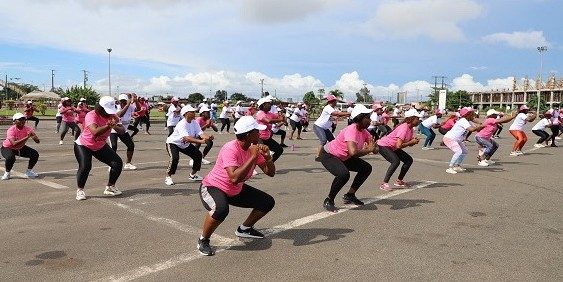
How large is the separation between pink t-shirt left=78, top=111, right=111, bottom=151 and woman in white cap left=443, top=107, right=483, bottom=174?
750 cm

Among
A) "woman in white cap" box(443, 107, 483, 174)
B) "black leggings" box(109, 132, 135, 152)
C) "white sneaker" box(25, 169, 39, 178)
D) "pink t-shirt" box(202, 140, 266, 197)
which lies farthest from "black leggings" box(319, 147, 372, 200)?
"white sneaker" box(25, 169, 39, 178)

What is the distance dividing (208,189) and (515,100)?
360 ft

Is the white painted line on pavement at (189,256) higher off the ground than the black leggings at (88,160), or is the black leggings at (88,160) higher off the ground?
the black leggings at (88,160)

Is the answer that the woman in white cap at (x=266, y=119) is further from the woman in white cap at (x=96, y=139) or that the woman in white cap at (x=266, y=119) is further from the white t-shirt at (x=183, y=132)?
the woman in white cap at (x=96, y=139)

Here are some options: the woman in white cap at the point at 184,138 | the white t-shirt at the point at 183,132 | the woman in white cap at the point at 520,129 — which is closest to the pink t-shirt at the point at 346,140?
the woman in white cap at the point at 184,138

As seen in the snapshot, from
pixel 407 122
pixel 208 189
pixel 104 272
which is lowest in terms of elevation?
pixel 104 272

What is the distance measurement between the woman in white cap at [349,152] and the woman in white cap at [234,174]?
1833mm

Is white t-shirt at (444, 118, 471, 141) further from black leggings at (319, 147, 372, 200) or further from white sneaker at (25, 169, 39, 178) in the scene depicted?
white sneaker at (25, 169, 39, 178)

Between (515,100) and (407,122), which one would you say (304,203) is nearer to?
(407,122)

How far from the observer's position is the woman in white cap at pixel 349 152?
619 centimetres

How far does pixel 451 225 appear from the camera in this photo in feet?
19.0

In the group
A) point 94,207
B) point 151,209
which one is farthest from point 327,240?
point 94,207

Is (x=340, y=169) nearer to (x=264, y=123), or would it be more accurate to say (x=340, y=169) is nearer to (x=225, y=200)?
(x=225, y=200)

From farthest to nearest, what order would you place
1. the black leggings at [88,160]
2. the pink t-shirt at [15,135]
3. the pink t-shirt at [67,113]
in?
the pink t-shirt at [67,113]
the pink t-shirt at [15,135]
the black leggings at [88,160]
